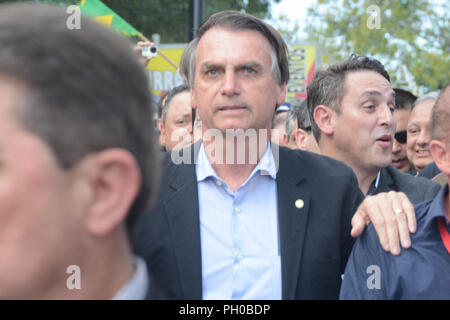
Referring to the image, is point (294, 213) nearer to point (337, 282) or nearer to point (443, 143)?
point (337, 282)

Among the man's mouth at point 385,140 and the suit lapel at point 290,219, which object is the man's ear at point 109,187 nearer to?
→ the suit lapel at point 290,219

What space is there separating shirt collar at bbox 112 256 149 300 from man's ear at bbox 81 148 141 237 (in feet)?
0.56

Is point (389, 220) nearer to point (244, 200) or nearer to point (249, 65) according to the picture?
point (244, 200)

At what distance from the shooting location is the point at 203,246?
8.39 feet

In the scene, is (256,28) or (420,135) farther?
(420,135)

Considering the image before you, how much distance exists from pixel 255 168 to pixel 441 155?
0.80 m

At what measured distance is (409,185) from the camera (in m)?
3.89

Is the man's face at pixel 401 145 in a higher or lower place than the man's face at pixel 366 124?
lower

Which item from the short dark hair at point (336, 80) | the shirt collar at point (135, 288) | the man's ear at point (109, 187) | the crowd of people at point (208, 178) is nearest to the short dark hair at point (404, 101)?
the crowd of people at point (208, 178)

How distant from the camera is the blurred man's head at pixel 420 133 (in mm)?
5547

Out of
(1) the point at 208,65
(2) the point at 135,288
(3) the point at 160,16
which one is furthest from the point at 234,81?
(3) the point at 160,16

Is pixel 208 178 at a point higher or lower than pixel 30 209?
lower
